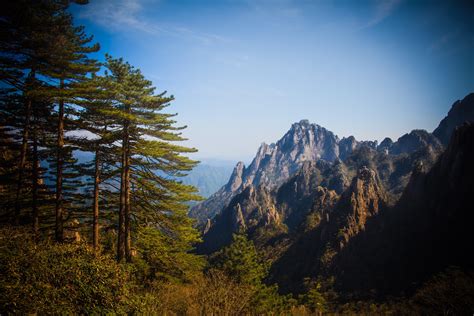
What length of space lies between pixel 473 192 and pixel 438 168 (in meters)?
12.7

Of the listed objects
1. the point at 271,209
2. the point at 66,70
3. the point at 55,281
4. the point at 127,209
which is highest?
the point at 66,70

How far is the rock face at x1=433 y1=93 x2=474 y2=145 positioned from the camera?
155875 mm

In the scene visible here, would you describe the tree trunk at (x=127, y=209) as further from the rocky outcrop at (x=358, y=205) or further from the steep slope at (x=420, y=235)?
the rocky outcrop at (x=358, y=205)

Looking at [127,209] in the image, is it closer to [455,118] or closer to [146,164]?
[146,164]

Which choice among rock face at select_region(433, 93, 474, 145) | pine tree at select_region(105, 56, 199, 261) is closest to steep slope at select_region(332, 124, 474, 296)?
pine tree at select_region(105, 56, 199, 261)

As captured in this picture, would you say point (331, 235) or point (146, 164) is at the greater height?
point (146, 164)

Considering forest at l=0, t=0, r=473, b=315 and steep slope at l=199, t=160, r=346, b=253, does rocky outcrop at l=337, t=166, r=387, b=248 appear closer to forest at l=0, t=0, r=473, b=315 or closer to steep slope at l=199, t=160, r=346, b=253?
steep slope at l=199, t=160, r=346, b=253

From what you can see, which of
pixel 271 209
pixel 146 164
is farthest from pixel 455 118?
pixel 146 164

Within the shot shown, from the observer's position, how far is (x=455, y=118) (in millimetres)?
A: 165750

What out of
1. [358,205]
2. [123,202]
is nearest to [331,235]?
[358,205]

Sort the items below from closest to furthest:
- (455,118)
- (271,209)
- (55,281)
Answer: (55,281) → (271,209) → (455,118)

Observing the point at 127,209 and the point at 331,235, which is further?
the point at 331,235

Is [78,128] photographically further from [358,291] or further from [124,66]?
[358,291]

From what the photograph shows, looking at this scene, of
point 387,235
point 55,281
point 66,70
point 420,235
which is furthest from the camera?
point 387,235
